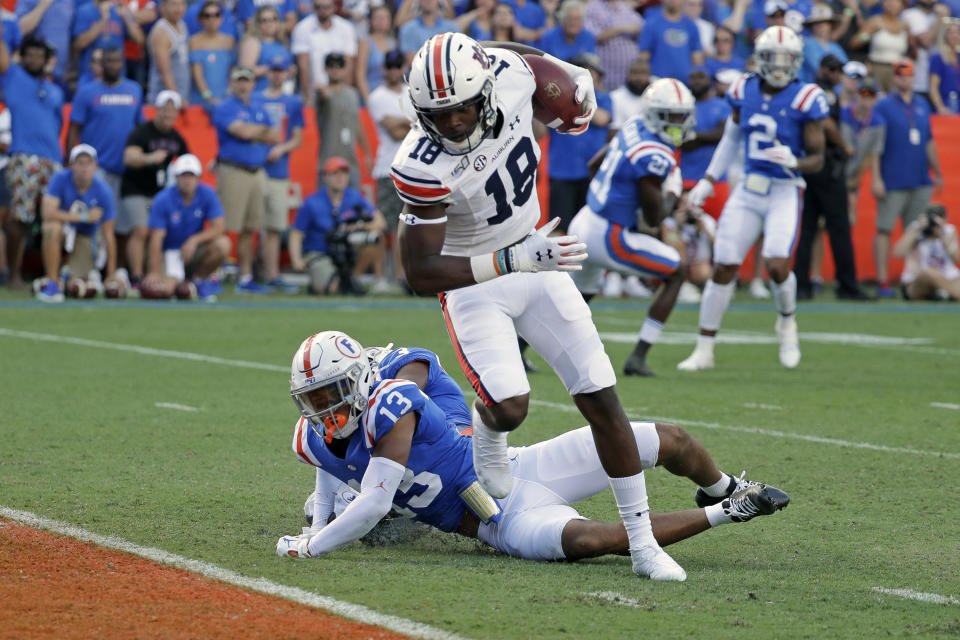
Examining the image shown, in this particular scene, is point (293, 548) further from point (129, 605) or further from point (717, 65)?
point (717, 65)

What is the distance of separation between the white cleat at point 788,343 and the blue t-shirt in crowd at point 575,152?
501cm

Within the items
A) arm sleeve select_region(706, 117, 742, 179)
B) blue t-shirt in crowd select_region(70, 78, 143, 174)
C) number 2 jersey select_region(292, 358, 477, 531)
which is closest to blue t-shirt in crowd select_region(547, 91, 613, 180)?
blue t-shirt in crowd select_region(70, 78, 143, 174)

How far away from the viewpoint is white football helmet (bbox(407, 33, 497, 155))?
4.42m

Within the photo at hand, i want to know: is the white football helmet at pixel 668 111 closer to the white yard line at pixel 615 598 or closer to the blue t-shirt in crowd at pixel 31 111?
the white yard line at pixel 615 598

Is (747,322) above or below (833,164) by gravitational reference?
below

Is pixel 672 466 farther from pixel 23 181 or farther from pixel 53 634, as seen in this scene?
pixel 23 181

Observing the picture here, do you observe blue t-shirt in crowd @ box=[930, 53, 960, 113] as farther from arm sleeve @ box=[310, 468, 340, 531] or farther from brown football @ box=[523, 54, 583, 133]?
arm sleeve @ box=[310, 468, 340, 531]

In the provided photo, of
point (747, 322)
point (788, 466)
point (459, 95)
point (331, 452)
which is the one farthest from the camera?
point (747, 322)

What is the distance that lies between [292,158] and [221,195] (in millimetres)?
1282

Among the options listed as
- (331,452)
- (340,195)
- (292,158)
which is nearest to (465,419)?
(331,452)

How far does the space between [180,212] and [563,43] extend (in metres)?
4.36

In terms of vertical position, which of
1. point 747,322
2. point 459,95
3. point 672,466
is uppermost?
point 459,95

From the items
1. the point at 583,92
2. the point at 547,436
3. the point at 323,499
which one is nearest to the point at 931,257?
the point at 547,436

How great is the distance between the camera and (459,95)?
443 centimetres
